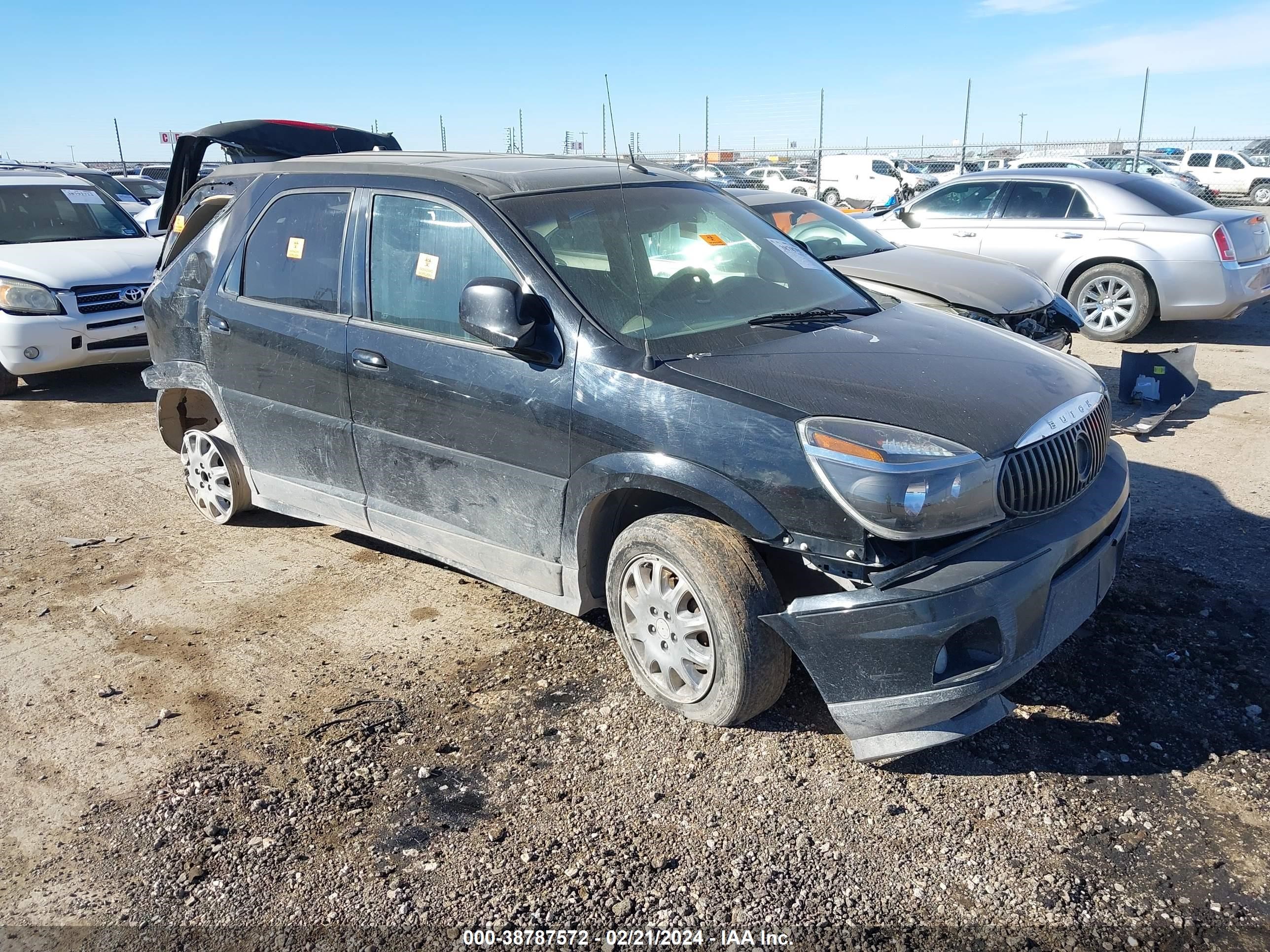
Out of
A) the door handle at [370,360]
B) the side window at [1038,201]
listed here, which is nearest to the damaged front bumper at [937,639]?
the door handle at [370,360]

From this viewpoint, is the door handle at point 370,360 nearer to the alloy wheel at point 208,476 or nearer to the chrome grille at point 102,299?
the alloy wheel at point 208,476

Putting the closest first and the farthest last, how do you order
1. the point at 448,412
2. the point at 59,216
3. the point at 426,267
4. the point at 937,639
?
1. the point at 937,639
2. the point at 448,412
3. the point at 426,267
4. the point at 59,216

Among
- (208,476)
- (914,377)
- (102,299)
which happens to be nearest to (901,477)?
(914,377)

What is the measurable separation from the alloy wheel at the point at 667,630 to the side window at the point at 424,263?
1194mm

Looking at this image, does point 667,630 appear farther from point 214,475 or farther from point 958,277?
point 958,277

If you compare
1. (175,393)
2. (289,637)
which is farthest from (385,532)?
(175,393)

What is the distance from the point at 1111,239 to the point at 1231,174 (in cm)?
2435

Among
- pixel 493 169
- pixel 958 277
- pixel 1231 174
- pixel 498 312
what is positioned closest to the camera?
pixel 498 312

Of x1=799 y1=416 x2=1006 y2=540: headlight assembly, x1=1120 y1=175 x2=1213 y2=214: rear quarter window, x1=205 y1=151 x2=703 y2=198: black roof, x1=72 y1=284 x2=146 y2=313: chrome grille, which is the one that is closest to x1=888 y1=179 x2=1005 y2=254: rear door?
x1=1120 y1=175 x2=1213 y2=214: rear quarter window

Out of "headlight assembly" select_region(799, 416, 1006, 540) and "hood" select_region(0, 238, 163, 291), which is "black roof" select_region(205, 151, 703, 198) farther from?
"hood" select_region(0, 238, 163, 291)

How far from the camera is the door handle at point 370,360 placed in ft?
13.1

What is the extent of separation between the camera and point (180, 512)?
575 cm

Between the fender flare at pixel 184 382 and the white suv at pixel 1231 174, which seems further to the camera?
the white suv at pixel 1231 174

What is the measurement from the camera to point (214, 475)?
5.29m
